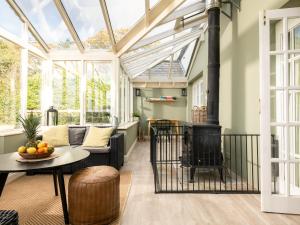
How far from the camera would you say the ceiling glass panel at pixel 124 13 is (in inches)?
159

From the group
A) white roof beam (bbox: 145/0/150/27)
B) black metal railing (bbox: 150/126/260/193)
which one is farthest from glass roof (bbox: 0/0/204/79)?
black metal railing (bbox: 150/126/260/193)

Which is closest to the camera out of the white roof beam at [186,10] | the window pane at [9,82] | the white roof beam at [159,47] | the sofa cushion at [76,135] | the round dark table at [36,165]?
the round dark table at [36,165]

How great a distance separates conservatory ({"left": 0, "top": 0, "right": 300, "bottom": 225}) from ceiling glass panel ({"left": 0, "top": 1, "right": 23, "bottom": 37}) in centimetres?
2

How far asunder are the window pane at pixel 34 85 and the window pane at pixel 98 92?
1124mm

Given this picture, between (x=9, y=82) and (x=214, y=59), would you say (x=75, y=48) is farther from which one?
(x=214, y=59)

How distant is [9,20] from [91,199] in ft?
12.2

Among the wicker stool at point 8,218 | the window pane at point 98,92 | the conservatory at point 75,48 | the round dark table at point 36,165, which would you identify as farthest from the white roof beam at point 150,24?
the wicker stool at point 8,218

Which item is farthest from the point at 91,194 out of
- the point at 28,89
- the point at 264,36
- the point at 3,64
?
the point at 28,89

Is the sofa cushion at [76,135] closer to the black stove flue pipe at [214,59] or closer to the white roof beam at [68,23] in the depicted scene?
the white roof beam at [68,23]

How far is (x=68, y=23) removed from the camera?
14.6 feet

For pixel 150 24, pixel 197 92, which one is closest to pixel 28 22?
pixel 150 24

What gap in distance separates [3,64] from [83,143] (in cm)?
205

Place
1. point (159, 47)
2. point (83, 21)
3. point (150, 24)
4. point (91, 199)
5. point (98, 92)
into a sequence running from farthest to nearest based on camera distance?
1. point (159, 47)
2. point (98, 92)
3. point (83, 21)
4. point (150, 24)
5. point (91, 199)

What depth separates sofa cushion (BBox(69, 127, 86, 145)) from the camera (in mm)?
4543
